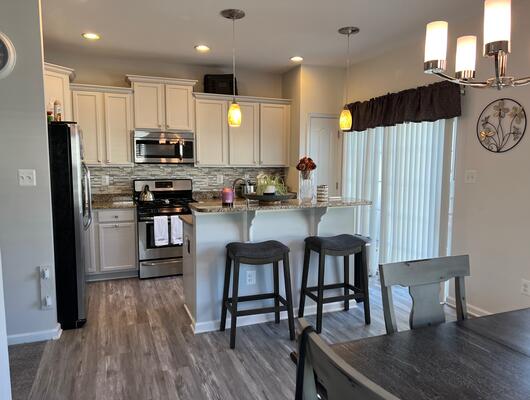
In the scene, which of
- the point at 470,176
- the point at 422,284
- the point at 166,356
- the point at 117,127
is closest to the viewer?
the point at 422,284

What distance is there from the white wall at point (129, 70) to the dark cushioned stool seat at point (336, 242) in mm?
3007

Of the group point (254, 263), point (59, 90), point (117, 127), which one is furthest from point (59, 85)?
point (254, 263)

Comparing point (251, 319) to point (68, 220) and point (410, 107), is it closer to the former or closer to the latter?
point (68, 220)

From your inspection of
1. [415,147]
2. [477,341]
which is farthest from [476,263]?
[477,341]

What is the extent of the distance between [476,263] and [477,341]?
7.41 ft

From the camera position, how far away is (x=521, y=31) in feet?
9.61

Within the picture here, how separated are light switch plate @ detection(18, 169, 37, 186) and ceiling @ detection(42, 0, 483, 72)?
1442 mm

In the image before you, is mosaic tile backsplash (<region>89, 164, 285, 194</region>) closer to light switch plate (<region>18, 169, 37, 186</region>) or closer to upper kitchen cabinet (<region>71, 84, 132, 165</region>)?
upper kitchen cabinet (<region>71, 84, 132, 165</region>)

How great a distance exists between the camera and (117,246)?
14.5 feet

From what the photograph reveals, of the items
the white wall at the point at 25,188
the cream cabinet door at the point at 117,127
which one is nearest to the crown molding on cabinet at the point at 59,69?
the cream cabinet door at the point at 117,127

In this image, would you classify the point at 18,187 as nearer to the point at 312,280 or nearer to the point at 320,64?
the point at 312,280

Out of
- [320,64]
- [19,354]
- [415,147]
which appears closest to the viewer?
[19,354]

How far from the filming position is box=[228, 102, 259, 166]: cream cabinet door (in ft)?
16.9

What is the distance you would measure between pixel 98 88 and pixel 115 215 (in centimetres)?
151
